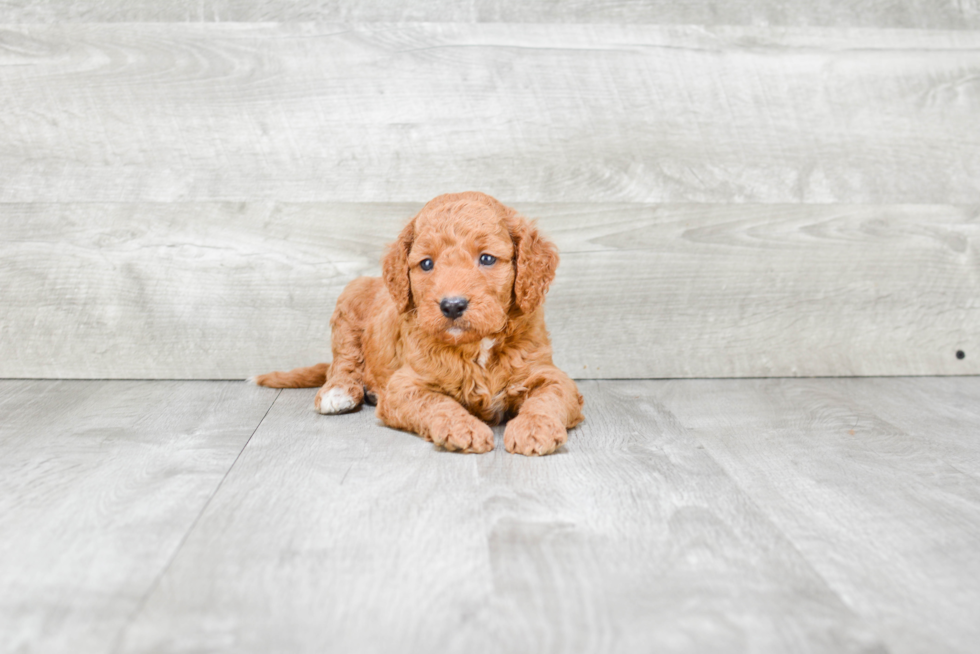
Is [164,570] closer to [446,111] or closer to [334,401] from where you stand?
[334,401]

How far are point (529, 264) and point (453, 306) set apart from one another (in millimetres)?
272

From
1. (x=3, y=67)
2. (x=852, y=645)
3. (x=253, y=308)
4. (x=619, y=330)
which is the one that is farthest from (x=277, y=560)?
(x=3, y=67)

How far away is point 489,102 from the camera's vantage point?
2805mm

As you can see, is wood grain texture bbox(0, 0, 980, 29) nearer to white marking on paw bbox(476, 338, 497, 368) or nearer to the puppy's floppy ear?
the puppy's floppy ear

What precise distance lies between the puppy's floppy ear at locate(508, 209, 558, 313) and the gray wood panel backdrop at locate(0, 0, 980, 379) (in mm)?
723

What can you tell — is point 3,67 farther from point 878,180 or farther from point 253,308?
point 878,180

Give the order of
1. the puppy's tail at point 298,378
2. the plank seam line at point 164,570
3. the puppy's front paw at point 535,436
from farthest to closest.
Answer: the puppy's tail at point 298,378 < the puppy's front paw at point 535,436 < the plank seam line at point 164,570

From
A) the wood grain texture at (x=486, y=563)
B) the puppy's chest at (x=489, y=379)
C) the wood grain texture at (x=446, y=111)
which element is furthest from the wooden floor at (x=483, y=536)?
→ the wood grain texture at (x=446, y=111)

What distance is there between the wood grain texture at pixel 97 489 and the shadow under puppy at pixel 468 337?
0.47m

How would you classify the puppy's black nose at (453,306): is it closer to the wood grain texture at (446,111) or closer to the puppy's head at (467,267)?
the puppy's head at (467,267)

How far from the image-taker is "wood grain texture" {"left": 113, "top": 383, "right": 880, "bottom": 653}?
117cm

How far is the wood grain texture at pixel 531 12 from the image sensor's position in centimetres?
276

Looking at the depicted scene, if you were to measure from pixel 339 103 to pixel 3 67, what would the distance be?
1.18 metres

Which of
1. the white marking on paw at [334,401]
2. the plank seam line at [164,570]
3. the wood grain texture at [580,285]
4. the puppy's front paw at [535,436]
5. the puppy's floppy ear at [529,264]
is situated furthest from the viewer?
the wood grain texture at [580,285]
